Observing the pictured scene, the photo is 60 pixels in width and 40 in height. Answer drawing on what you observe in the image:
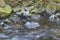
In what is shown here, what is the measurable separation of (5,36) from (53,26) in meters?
1.20

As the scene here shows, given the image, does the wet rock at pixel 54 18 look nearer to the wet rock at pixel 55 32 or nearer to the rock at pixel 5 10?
the wet rock at pixel 55 32

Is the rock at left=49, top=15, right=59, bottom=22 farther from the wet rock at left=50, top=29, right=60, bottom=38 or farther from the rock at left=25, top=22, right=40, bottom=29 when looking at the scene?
the wet rock at left=50, top=29, right=60, bottom=38

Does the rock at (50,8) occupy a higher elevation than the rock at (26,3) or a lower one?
lower

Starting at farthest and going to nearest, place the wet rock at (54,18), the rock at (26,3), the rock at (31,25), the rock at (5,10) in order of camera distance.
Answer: the rock at (26,3)
the rock at (5,10)
the wet rock at (54,18)
the rock at (31,25)

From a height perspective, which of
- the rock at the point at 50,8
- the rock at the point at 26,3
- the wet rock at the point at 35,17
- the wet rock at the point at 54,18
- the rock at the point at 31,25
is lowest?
the rock at the point at 31,25

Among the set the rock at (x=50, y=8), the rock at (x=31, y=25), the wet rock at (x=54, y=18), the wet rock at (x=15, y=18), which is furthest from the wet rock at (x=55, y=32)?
the rock at (x=50, y=8)

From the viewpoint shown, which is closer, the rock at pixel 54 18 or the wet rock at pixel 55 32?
the wet rock at pixel 55 32

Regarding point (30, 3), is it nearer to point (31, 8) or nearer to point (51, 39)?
point (31, 8)

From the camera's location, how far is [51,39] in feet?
15.8

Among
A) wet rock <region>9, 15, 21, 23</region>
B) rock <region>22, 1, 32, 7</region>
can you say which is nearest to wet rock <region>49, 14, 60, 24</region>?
wet rock <region>9, 15, 21, 23</region>

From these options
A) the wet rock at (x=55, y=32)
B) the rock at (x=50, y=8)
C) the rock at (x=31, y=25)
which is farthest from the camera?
the rock at (x=50, y=8)

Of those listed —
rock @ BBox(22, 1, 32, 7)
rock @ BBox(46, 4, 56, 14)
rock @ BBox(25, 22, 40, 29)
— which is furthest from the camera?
rock @ BBox(22, 1, 32, 7)

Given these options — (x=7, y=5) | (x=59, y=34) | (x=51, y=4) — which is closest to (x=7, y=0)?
(x=7, y=5)

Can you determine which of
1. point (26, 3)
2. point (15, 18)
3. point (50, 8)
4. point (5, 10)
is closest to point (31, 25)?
point (15, 18)
